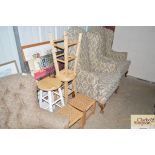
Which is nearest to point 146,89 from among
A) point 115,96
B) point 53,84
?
point 115,96

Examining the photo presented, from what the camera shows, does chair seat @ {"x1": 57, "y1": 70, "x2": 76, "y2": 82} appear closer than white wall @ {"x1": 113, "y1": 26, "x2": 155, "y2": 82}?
Yes

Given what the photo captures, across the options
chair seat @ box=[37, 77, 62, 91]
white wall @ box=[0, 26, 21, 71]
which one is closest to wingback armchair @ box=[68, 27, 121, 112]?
chair seat @ box=[37, 77, 62, 91]

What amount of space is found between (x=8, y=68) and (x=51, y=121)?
93cm

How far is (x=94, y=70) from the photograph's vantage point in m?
3.17

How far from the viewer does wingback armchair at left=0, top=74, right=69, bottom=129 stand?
154 centimetres

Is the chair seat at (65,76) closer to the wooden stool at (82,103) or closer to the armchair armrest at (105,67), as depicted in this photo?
the wooden stool at (82,103)

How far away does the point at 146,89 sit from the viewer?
3471mm

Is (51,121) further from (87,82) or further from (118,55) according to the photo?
(118,55)

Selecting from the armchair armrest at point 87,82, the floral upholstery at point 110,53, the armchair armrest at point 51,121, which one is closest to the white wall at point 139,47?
the floral upholstery at point 110,53

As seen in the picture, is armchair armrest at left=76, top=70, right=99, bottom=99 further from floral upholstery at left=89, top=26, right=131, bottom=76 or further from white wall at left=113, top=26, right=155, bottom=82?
white wall at left=113, top=26, right=155, bottom=82

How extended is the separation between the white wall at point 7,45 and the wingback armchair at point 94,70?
897 millimetres

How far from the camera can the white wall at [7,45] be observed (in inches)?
71.6

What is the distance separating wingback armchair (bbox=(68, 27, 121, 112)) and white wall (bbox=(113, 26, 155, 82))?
912 millimetres
